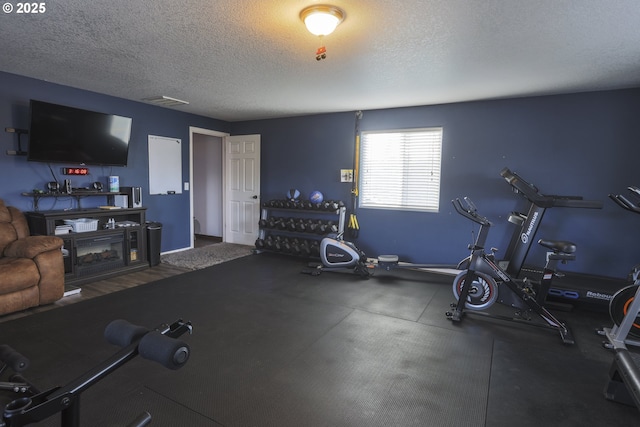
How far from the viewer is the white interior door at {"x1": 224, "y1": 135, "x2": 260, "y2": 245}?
6.51 metres

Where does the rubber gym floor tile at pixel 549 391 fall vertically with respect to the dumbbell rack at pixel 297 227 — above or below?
below

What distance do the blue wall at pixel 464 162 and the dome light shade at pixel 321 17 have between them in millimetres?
3063

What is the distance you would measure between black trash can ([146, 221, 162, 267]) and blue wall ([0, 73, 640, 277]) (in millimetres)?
618

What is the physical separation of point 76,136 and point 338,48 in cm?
351

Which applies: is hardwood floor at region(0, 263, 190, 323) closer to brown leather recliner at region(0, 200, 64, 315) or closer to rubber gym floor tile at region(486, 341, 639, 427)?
brown leather recliner at region(0, 200, 64, 315)

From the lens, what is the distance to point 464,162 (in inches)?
186

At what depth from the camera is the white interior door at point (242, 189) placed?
6508mm

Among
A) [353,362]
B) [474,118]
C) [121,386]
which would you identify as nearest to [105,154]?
[121,386]

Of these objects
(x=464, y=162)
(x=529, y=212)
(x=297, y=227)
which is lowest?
(x=297, y=227)

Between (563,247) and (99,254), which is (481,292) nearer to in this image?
(563,247)

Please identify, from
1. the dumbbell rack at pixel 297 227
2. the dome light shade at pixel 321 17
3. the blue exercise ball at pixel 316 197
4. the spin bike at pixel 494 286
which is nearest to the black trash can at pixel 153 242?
the dumbbell rack at pixel 297 227

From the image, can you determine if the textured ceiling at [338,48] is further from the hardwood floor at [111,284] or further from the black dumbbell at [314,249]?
the hardwood floor at [111,284]

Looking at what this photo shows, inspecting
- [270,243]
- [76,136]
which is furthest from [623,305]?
[76,136]

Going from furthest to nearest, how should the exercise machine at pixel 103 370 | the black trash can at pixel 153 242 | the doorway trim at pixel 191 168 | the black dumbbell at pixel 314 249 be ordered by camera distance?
the doorway trim at pixel 191 168
the black dumbbell at pixel 314 249
the black trash can at pixel 153 242
the exercise machine at pixel 103 370
